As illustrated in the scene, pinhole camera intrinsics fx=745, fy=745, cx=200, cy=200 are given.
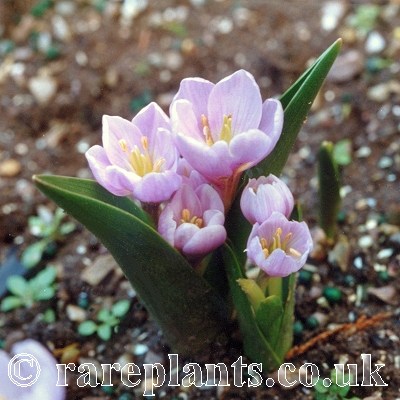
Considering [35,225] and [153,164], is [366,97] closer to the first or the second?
[35,225]

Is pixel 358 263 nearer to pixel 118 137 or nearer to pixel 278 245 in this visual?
pixel 278 245

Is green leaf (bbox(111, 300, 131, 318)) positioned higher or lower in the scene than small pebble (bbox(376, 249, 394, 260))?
lower

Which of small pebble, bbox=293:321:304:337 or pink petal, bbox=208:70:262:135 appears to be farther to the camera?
small pebble, bbox=293:321:304:337

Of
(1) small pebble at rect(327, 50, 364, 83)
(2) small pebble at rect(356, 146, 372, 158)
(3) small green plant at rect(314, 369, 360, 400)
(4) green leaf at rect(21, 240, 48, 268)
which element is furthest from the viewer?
(1) small pebble at rect(327, 50, 364, 83)

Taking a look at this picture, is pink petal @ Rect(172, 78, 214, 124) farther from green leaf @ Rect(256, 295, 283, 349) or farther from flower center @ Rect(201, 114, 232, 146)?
green leaf @ Rect(256, 295, 283, 349)

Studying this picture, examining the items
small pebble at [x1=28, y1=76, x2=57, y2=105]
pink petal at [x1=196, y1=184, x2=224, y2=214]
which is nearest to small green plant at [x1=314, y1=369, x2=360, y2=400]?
pink petal at [x1=196, y1=184, x2=224, y2=214]

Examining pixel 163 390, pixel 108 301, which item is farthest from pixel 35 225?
pixel 163 390
